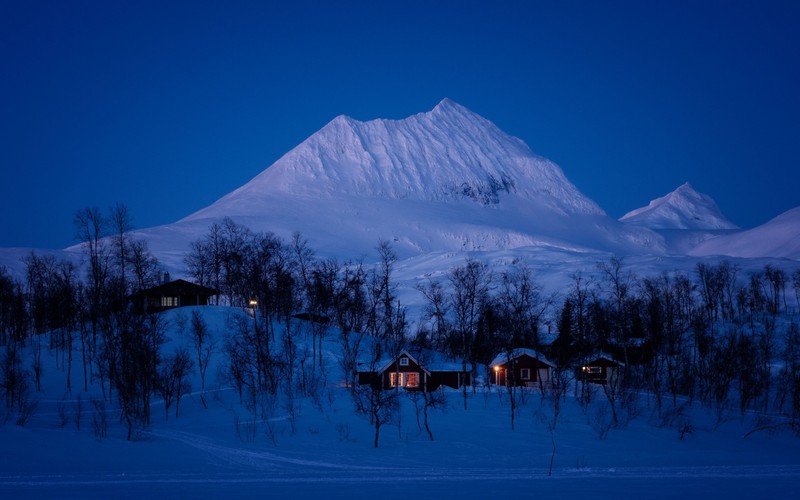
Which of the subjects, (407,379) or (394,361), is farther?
(407,379)

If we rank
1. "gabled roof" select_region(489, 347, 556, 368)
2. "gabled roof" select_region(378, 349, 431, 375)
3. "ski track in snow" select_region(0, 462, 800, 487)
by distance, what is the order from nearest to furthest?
"ski track in snow" select_region(0, 462, 800, 487) → "gabled roof" select_region(378, 349, 431, 375) → "gabled roof" select_region(489, 347, 556, 368)

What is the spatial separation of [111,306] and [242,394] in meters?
10.5

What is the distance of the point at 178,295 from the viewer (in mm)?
69188

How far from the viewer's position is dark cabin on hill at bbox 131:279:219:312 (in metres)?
67.6

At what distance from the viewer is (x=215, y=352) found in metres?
56.1

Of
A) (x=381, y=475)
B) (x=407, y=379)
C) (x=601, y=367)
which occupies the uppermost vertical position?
(x=381, y=475)

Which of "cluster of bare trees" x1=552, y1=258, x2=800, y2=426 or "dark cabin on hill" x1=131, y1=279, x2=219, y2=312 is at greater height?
"dark cabin on hill" x1=131, y1=279, x2=219, y2=312

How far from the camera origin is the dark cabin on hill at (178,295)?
67.6 meters

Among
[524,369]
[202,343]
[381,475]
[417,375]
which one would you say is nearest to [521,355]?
[524,369]

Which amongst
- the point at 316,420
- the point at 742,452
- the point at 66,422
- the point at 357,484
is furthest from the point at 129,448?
the point at 742,452

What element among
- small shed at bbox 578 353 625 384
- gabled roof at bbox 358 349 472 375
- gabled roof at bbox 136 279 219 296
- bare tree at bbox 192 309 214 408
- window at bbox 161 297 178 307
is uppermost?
gabled roof at bbox 136 279 219 296

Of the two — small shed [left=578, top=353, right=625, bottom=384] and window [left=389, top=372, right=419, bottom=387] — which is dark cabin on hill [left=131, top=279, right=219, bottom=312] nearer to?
window [left=389, top=372, right=419, bottom=387]

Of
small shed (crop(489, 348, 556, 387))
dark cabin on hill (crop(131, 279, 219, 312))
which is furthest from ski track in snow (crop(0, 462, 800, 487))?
dark cabin on hill (crop(131, 279, 219, 312))

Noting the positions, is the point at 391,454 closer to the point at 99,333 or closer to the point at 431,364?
the point at 431,364
